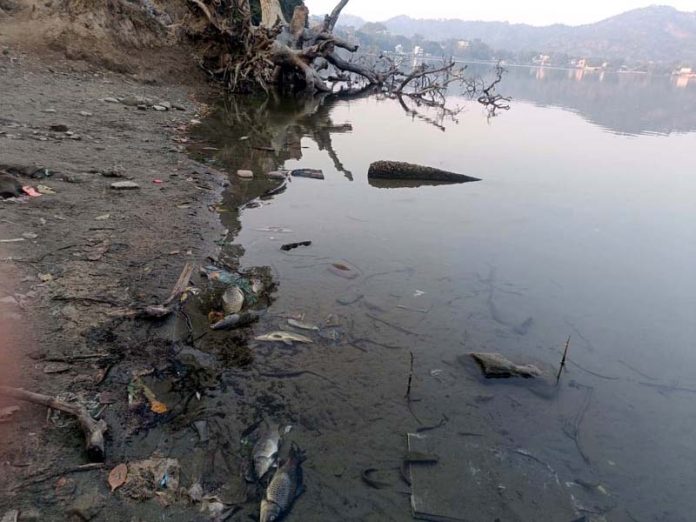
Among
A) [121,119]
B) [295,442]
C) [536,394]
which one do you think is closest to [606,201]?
[536,394]

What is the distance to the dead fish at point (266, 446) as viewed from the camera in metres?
2.33

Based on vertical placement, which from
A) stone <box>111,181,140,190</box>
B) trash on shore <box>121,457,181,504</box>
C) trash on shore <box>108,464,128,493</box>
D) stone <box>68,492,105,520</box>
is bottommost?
trash on shore <box>121,457,181,504</box>

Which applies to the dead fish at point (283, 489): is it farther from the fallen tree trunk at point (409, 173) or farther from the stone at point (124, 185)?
the fallen tree trunk at point (409, 173)

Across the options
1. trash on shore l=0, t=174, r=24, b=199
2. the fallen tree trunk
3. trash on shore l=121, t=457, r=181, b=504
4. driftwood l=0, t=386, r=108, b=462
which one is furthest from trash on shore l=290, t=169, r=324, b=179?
trash on shore l=121, t=457, r=181, b=504

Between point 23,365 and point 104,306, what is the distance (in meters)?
0.73

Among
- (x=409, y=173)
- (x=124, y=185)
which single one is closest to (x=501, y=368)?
(x=124, y=185)

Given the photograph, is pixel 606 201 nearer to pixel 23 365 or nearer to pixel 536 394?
pixel 536 394

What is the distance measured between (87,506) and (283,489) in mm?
841

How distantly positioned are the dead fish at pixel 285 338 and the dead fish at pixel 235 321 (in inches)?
7.7

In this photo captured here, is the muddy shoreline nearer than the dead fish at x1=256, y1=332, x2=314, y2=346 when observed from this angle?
Yes

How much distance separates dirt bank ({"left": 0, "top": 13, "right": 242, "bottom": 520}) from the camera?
209 centimetres

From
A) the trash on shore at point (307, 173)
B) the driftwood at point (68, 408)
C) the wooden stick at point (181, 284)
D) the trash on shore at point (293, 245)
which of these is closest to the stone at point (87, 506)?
the driftwood at point (68, 408)

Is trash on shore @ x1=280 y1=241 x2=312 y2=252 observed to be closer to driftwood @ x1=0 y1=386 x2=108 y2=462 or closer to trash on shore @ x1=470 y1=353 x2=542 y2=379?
trash on shore @ x1=470 y1=353 x2=542 y2=379

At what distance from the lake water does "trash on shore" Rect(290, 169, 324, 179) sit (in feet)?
0.92
